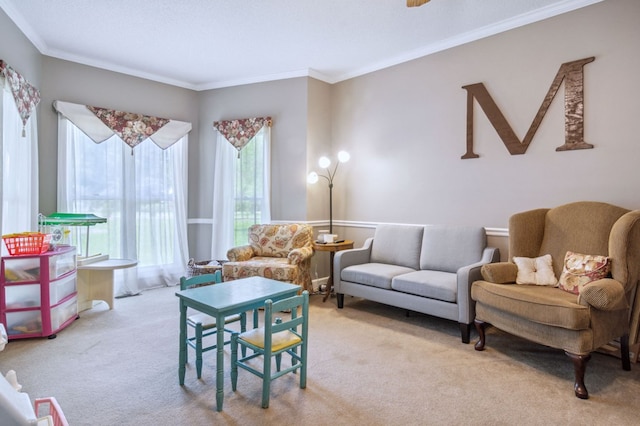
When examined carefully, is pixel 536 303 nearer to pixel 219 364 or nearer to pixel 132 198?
pixel 219 364

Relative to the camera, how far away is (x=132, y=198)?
4.67 meters

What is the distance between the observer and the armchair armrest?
9.25 feet

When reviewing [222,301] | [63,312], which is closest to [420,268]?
[222,301]

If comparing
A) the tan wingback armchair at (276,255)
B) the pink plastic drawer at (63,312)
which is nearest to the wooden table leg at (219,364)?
the tan wingback armchair at (276,255)

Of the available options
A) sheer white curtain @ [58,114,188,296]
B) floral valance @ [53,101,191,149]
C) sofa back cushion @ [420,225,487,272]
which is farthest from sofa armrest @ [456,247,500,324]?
floral valance @ [53,101,191,149]

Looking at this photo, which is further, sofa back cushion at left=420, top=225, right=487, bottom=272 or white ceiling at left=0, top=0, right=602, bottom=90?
sofa back cushion at left=420, top=225, right=487, bottom=272

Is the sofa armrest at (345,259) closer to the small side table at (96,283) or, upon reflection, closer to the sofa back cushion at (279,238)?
the sofa back cushion at (279,238)

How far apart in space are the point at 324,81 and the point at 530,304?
3.66 metres

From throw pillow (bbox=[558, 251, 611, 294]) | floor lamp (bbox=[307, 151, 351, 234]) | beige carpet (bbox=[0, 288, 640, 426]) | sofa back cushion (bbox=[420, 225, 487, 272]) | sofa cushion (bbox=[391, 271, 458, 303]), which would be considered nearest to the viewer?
beige carpet (bbox=[0, 288, 640, 426])

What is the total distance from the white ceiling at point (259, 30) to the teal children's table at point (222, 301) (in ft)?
7.70

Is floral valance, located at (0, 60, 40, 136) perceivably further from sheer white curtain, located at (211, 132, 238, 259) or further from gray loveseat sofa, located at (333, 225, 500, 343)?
gray loveseat sofa, located at (333, 225, 500, 343)

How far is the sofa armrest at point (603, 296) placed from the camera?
7.07 feet

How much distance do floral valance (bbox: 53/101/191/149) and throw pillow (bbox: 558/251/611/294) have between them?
15.4ft

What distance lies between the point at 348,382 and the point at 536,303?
1314 millimetres
